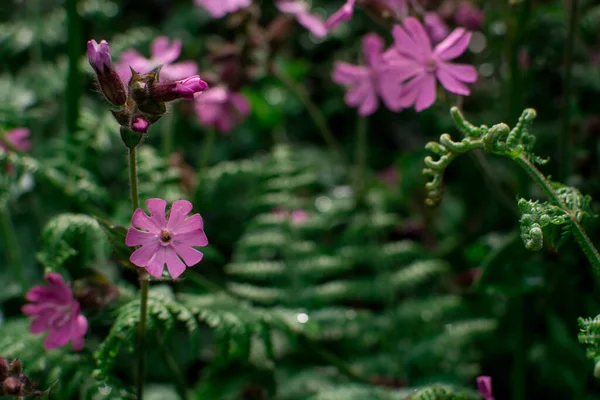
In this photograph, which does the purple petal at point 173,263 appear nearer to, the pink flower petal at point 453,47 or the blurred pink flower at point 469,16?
the pink flower petal at point 453,47

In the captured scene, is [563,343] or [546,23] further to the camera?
[546,23]

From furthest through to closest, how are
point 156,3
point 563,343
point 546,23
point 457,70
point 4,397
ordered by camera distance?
1. point 156,3
2. point 546,23
3. point 563,343
4. point 457,70
5. point 4,397

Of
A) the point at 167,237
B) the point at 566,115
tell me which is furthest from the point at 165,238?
the point at 566,115

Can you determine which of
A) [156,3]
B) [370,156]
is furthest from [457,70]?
[156,3]

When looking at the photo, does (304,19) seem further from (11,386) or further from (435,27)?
(11,386)

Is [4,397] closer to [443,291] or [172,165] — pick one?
[172,165]

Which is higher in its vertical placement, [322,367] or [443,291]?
[443,291]

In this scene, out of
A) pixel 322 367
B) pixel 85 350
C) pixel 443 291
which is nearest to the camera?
pixel 85 350
